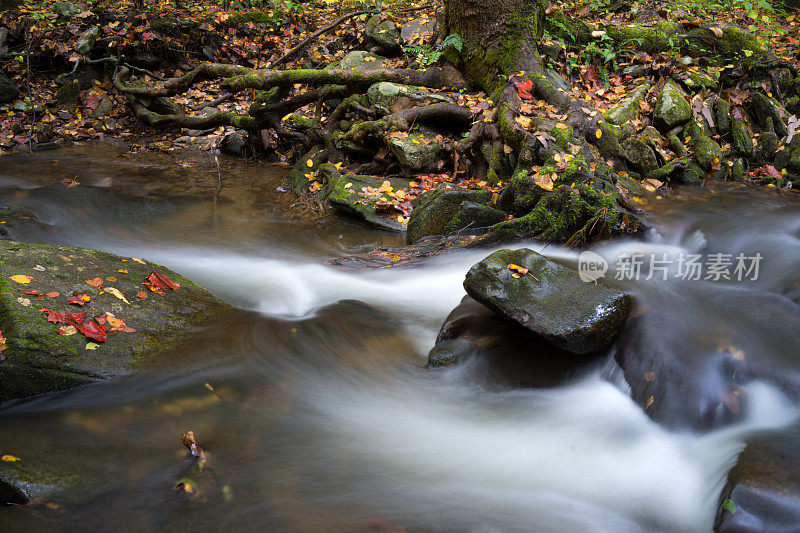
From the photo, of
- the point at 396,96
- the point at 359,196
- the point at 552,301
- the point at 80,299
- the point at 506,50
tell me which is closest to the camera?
the point at 80,299

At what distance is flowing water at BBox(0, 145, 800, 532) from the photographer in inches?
100

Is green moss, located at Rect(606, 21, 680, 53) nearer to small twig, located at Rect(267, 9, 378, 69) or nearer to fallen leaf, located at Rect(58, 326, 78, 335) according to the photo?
small twig, located at Rect(267, 9, 378, 69)

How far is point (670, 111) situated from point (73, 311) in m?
7.59

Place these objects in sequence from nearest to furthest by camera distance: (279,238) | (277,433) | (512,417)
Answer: (277,433) < (512,417) < (279,238)

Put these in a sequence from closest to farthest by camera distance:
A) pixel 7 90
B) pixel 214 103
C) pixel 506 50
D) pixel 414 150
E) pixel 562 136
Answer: pixel 562 136 → pixel 414 150 → pixel 506 50 → pixel 7 90 → pixel 214 103

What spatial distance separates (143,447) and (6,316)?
1228mm

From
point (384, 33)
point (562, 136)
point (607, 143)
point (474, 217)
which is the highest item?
point (384, 33)

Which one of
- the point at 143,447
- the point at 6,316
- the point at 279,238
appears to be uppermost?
the point at 6,316

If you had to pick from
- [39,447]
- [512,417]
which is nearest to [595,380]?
[512,417]

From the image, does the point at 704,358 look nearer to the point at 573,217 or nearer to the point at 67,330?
the point at 573,217

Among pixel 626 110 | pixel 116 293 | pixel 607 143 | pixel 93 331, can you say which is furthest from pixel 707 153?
pixel 93 331

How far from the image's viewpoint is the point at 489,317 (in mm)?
4031

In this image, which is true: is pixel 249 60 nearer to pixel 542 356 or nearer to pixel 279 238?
pixel 279 238

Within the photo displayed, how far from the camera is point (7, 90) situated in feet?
33.1
